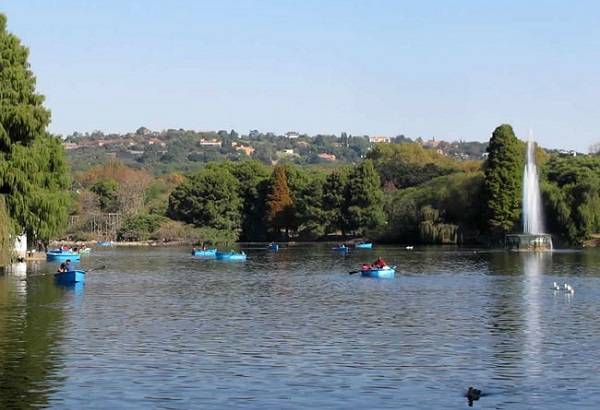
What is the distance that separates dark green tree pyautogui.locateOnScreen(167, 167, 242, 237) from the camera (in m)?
148

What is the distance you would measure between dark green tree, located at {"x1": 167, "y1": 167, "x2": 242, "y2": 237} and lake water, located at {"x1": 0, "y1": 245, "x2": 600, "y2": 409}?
7995cm

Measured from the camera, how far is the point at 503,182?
115750 millimetres

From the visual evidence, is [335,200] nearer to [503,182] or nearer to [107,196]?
[503,182]

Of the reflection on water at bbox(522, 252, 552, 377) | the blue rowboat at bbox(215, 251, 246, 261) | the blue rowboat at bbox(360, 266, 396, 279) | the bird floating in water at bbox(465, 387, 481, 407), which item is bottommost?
the bird floating in water at bbox(465, 387, 481, 407)

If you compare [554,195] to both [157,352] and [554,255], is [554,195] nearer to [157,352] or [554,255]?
[554,255]

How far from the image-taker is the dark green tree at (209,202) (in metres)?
148

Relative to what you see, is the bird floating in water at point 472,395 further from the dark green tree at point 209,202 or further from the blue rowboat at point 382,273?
the dark green tree at point 209,202

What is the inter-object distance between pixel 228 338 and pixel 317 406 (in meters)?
12.3

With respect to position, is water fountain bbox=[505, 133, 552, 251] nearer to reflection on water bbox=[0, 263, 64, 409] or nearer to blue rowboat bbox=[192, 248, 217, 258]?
blue rowboat bbox=[192, 248, 217, 258]

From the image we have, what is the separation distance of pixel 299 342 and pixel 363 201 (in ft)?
336

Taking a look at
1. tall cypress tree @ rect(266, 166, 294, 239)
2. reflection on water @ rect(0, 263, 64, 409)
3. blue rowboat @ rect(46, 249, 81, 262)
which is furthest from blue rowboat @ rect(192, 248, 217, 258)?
reflection on water @ rect(0, 263, 64, 409)

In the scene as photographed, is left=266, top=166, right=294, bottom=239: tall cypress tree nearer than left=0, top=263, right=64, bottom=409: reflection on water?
No

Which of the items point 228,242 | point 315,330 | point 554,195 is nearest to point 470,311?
point 315,330

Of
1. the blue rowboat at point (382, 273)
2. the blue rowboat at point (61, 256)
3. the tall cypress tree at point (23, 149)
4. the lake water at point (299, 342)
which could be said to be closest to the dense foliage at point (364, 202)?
the blue rowboat at point (61, 256)
